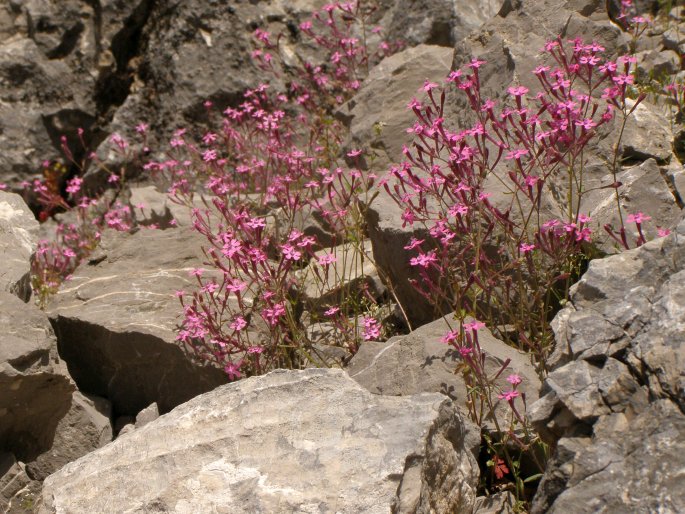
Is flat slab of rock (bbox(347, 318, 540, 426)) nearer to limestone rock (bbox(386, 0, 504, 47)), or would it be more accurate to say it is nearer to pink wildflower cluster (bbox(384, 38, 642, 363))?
pink wildflower cluster (bbox(384, 38, 642, 363))

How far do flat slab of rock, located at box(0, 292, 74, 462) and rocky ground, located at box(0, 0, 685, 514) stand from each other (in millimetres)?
13

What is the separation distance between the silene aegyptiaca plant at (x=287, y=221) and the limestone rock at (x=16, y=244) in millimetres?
980

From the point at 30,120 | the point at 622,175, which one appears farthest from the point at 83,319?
the point at 30,120

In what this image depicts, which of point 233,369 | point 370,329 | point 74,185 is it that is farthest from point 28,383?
point 74,185

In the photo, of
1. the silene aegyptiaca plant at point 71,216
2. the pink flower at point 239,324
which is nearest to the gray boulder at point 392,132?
the pink flower at point 239,324

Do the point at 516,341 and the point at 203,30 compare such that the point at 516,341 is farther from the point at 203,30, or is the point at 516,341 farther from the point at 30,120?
the point at 30,120

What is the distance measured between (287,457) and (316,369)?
1.79 ft

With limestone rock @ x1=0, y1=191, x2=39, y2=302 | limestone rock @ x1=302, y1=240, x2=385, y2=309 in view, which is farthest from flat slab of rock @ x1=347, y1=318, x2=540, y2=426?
limestone rock @ x1=0, y1=191, x2=39, y2=302

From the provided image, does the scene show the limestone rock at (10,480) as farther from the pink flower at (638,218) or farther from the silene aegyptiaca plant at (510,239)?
the pink flower at (638,218)

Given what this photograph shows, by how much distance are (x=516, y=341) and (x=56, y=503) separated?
2.51 metres

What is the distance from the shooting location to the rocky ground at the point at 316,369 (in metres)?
3.31

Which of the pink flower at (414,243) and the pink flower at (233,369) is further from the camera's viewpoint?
the pink flower at (233,369)

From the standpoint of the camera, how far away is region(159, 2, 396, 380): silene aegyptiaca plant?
5184mm

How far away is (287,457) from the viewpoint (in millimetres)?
3500
